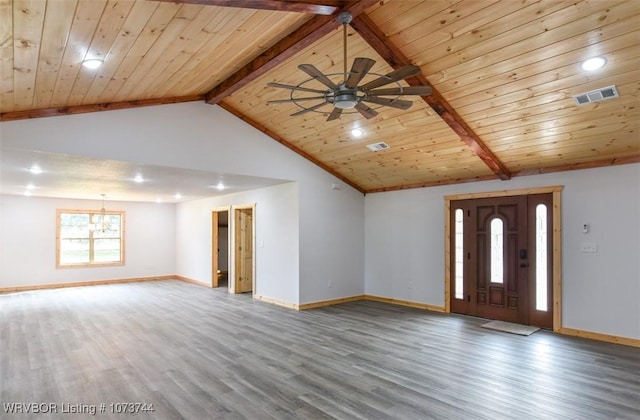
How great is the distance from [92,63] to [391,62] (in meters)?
2.92

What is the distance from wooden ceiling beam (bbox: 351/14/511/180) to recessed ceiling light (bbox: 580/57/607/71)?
54.3 inches

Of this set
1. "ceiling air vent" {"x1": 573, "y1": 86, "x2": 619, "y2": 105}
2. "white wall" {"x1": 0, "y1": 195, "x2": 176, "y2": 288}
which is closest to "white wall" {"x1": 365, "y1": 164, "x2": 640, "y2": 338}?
"ceiling air vent" {"x1": 573, "y1": 86, "x2": 619, "y2": 105}

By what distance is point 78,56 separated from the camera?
319 centimetres

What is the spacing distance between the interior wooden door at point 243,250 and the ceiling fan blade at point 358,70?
6267 mm

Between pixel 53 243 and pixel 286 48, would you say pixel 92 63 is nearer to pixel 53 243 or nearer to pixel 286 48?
pixel 286 48

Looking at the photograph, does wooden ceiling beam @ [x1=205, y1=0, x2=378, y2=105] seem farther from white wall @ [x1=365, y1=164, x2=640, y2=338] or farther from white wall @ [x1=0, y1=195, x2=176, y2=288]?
white wall @ [x1=0, y1=195, x2=176, y2=288]

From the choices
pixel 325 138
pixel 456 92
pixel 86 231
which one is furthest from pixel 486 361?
pixel 86 231

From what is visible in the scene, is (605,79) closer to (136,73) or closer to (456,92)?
(456,92)

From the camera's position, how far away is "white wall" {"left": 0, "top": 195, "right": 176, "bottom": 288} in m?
9.19

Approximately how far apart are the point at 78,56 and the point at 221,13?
127cm

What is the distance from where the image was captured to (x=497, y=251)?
6156 millimetres

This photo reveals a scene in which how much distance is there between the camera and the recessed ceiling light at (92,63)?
11.0ft

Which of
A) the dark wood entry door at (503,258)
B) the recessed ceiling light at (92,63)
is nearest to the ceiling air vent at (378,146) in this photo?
the dark wood entry door at (503,258)

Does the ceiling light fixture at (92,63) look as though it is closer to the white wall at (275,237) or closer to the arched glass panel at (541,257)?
the white wall at (275,237)
